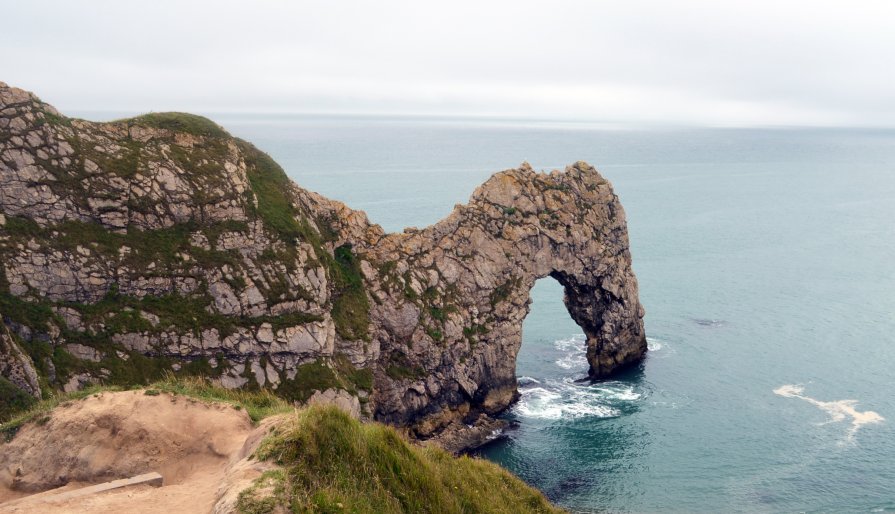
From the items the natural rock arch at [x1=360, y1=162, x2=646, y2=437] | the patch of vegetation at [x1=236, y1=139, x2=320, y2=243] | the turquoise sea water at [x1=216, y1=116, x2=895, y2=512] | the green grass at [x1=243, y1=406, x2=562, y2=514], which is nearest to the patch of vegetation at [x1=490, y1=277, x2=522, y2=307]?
the natural rock arch at [x1=360, y1=162, x2=646, y2=437]

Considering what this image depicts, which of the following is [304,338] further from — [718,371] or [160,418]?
[718,371]

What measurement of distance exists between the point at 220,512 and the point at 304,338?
3257 cm

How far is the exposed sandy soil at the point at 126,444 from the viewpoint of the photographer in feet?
80.1

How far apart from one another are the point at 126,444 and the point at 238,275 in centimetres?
2646

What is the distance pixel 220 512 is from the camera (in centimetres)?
1825

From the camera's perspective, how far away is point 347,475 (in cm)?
2109

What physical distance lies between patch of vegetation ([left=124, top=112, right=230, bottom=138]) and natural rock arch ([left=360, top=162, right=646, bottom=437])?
17.1 metres

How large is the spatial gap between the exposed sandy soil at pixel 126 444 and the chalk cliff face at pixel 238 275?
14.3 meters

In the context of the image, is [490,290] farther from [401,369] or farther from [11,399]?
[11,399]

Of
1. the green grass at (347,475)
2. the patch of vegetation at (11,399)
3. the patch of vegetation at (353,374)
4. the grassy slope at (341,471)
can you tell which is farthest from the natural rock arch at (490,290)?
the green grass at (347,475)

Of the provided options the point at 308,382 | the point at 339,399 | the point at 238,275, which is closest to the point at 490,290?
the point at 339,399

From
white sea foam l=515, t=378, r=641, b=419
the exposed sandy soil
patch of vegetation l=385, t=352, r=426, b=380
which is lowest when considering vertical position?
white sea foam l=515, t=378, r=641, b=419

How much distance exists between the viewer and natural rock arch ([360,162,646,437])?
191 feet

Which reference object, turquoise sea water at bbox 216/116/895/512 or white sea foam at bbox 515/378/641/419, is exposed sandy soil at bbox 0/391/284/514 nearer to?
turquoise sea water at bbox 216/116/895/512
